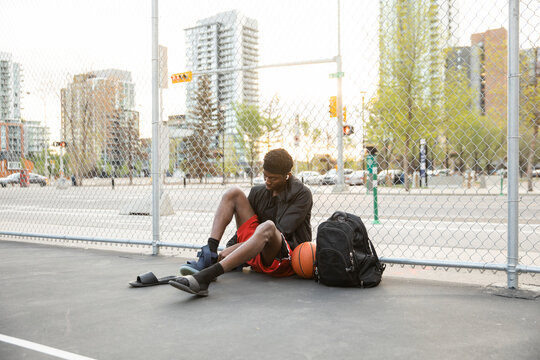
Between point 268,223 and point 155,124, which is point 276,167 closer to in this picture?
point 268,223

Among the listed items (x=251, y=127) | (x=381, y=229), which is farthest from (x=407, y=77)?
(x=381, y=229)

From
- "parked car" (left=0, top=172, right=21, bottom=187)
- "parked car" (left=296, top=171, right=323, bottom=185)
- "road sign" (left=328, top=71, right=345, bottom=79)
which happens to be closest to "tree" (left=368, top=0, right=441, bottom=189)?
"road sign" (left=328, top=71, right=345, bottom=79)

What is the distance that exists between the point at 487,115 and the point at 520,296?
172 cm

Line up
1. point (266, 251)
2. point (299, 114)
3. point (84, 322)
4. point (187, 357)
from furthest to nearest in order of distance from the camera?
1. point (299, 114)
2. point (266, 251)
3. point (84, 322)
4. point (187, 357)

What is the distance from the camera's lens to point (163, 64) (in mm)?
6090

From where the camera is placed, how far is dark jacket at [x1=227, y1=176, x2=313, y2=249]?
4434 millimetres

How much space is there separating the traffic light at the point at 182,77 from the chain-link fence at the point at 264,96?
18mm

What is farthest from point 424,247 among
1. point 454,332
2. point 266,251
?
point 454,332

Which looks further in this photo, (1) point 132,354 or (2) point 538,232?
(2) point 538,232

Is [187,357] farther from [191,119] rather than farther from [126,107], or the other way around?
[126,107]

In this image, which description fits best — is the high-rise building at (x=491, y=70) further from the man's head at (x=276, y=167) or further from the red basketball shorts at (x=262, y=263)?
the red basketball shorts at (x=262, y=263)

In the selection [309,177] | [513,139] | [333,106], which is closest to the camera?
[513,139]

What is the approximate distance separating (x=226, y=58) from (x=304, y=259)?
2.74 meters

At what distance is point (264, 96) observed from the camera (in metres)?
5.50
